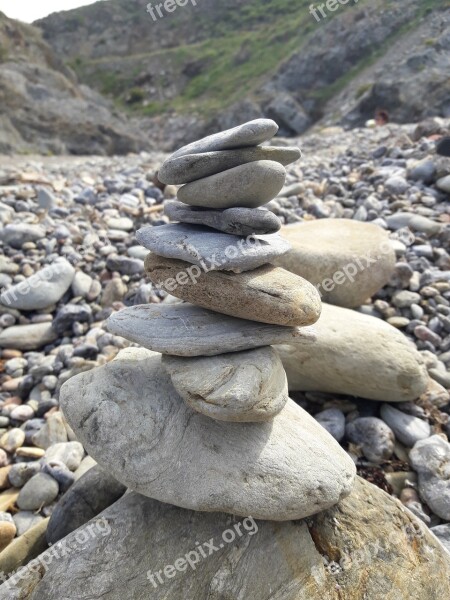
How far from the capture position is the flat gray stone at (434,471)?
3.74 metres

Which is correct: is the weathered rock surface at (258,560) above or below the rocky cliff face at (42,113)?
below

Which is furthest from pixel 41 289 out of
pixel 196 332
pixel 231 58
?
pixel 231 58

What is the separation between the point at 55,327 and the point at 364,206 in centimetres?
579

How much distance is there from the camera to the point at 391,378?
4.46 meters

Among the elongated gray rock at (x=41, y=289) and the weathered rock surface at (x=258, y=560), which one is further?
the elongated gray rock at (x=41, y=289)

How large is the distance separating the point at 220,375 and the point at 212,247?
2.85ft

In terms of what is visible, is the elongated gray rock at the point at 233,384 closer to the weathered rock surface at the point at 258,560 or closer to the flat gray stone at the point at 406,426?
the weathered rock surface at the point at 258,560

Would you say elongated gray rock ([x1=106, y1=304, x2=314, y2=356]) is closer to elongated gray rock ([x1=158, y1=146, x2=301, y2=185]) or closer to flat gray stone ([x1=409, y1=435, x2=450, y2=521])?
elongated gray rock ([x1=158, y1=146, x2=301, y2=185])

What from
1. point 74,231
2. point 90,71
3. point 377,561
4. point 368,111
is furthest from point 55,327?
point 90,71

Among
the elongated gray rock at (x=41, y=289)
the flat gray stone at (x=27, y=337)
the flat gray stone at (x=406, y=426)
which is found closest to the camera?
the flat gray stone at (x=406, y=426)

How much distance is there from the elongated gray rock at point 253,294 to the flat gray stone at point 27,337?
370 centimetres

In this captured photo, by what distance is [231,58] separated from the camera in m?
50.8

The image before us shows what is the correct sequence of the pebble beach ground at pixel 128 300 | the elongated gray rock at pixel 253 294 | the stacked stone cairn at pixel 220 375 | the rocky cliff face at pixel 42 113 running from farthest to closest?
the rocky cliff face at pixel 42 113
the pebble beach ground at pixel 128 300
the elongated gray rock at pixel 253 294
the stacked stone cairn at pixel 220 375

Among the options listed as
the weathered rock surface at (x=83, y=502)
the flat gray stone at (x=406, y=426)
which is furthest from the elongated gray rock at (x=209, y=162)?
the flat gray stone at (x=406, y=426)
